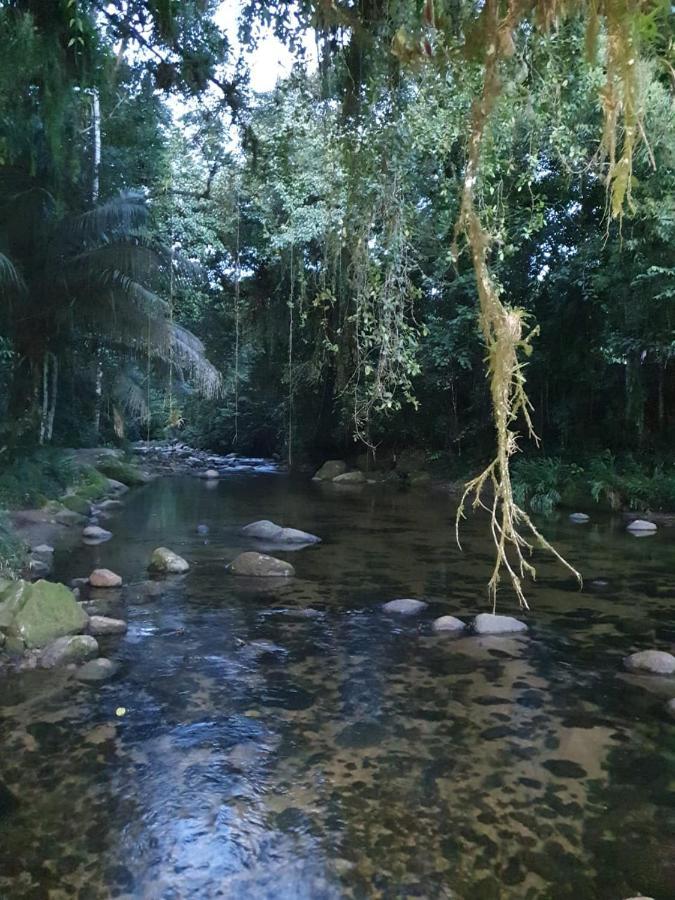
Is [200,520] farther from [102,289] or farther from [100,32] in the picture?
[100,32]

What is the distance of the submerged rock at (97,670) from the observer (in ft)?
15.0

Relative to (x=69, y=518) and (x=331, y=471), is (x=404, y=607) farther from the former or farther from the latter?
(x=331, y=471)

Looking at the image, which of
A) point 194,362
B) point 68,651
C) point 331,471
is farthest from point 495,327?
point 331,471

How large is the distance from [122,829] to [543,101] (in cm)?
466

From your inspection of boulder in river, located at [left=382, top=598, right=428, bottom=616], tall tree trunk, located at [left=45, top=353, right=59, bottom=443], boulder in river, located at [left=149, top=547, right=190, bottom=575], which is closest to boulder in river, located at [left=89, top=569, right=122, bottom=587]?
boulder in river, located at [left=149, top=547, right=190, bottom=575]

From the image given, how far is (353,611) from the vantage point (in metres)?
6.19

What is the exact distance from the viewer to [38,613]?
5.12 metres

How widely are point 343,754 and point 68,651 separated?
217 cm

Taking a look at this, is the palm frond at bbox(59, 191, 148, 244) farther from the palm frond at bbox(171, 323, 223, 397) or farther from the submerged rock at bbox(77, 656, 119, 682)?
the submerged rock at bbox(77, 656, 119, 682)

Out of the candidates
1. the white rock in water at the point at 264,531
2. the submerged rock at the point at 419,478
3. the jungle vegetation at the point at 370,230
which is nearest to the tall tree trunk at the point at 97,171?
the jungle vegetation at the point at 370,230

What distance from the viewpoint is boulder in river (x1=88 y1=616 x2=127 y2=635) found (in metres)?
5.46

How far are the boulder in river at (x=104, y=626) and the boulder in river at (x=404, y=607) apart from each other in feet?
7.03

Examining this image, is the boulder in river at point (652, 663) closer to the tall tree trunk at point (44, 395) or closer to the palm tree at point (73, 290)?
the palm tree at point (73, 290)

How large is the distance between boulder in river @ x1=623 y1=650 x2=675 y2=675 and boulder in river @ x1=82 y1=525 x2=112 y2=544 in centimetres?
644
